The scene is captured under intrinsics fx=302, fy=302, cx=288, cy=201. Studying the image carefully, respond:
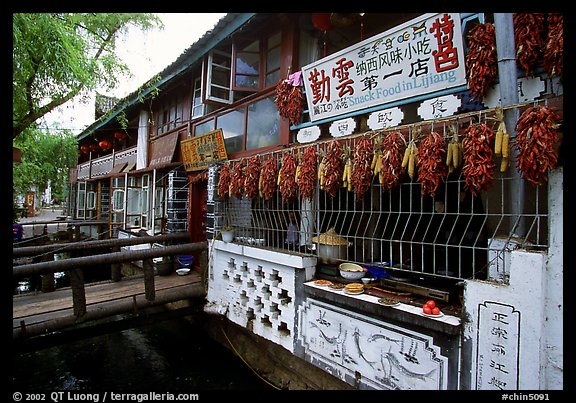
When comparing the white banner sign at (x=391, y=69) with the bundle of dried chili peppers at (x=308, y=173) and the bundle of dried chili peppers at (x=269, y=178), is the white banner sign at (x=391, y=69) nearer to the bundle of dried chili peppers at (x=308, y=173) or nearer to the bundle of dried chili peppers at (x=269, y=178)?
the bundle of dried chili peppers at (x=308, y=173)

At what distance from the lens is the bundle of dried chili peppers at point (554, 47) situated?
295cm

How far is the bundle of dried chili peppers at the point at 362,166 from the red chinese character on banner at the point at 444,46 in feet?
4.53

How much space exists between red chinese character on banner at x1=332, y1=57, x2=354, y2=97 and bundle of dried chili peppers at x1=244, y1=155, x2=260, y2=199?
198 centimetres

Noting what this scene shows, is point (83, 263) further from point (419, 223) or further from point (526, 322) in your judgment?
point (526, 322)

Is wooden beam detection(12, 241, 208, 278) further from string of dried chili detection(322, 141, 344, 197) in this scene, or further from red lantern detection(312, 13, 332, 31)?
red lantern detection(312, 13, 332, 31)

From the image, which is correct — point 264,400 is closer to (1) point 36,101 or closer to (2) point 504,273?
(2) point 504,273

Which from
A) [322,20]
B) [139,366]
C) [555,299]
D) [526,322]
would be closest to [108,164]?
[139,366]

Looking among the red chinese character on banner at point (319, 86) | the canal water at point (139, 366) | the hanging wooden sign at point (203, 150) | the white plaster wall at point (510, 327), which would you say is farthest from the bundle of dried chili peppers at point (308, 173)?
the hanging wooden sign at point (203, 150)

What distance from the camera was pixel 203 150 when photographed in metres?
9.18

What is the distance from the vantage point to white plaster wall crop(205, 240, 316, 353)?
16.4 ft

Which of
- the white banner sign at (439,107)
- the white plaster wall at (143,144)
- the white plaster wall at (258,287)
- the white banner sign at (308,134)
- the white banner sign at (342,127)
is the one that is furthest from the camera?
the white plaster wall at (143,144)

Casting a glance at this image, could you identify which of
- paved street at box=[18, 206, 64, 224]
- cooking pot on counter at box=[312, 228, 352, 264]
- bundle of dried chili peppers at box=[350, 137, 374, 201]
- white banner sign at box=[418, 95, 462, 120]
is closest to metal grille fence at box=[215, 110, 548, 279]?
cooking pot on counter at box=[312, 228, 352, 264]

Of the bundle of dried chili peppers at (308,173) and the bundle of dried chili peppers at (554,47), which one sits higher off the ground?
the bundle of dried chili peppers at (554,47)
